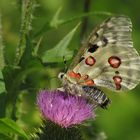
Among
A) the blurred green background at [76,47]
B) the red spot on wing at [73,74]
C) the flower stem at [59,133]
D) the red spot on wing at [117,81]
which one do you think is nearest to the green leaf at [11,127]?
the flower stem at [59,133]

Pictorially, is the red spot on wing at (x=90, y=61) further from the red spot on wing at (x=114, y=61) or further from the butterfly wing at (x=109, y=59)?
the red spot on wing at (x=114, y=61)

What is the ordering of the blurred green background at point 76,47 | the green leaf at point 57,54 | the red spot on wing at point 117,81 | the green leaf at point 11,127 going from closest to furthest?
the green leaf at point 11,127 < the green leaf at point 57,54 < the red spot on wing at point 117,81 < the blurred green background at point 76,47

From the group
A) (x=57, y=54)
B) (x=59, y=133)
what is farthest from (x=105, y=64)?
(x=59, y=133)

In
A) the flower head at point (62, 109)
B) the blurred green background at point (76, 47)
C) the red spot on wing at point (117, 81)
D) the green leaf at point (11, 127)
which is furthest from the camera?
the blurred green background at point (76, 47)

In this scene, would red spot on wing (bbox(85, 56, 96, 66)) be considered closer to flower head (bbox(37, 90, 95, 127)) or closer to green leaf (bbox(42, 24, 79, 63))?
green leaf (bbox(42, 24, 79, 63))

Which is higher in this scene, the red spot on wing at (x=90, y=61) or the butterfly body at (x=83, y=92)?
the red spot on wing at (x=90, y=61)

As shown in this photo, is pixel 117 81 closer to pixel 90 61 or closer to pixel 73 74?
pixel 90 61

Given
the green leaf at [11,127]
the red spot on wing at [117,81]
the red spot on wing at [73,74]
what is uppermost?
the red spot on wing at [73,74]
